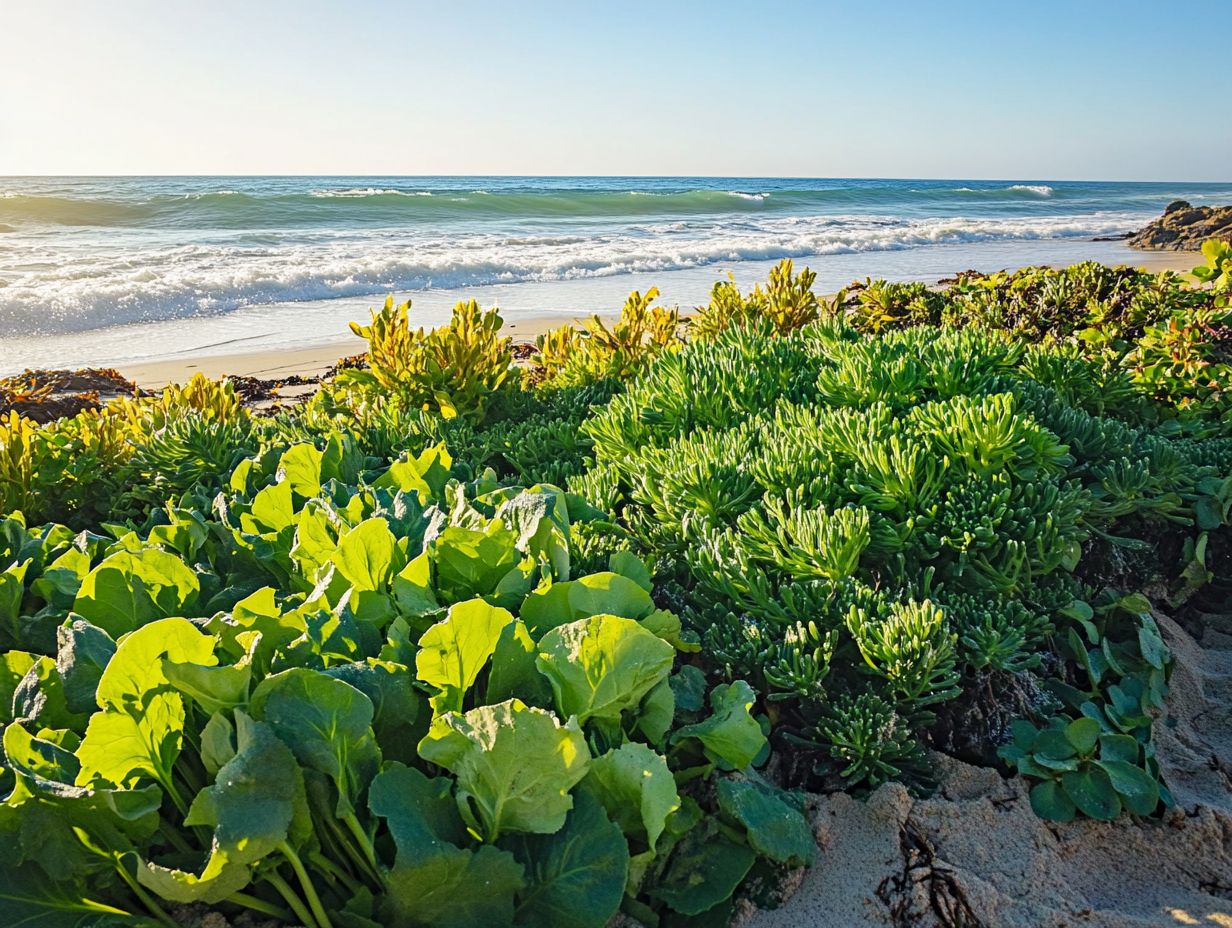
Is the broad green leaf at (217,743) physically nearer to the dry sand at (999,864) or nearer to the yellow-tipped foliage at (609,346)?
the dry sand at (999,864)

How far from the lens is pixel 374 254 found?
632 inches

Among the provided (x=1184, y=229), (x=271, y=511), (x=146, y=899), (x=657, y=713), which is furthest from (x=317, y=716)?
(x=1184, y=229)

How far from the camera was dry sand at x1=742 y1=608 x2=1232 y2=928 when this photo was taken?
1489 millimetres

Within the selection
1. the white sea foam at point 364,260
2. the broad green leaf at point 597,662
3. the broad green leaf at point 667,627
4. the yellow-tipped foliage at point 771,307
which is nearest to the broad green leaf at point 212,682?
the broad green leaf at point 597,662

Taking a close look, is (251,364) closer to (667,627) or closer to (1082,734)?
(667,627)

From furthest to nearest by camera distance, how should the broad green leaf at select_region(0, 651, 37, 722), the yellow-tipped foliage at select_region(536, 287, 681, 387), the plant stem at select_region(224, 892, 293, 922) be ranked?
1. the yellow-tipped foliage at select_region(536, 287, 681, 387)
2. the broad green leaf at select_region(0, 651, 37, 722)
3. the plant stem at select_region(224, 892, 293, 922)

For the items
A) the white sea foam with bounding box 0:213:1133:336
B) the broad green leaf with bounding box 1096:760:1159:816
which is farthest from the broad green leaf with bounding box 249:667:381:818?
the white sea foam with bounding box 0:213:1133:336

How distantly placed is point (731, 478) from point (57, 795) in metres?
1.49

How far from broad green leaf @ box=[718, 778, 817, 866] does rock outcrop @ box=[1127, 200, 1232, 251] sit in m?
17.2

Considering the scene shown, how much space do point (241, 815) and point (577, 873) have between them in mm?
476

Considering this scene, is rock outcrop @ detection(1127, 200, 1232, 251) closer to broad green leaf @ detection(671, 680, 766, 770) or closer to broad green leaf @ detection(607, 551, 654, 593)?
broad green leaf @ detection(607, 551, 654, 593)

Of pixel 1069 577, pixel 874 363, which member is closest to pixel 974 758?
pixel 1069 577

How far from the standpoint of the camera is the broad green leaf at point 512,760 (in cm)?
124

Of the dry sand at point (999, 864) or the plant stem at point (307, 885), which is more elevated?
the plant stem at point (307, 885)
